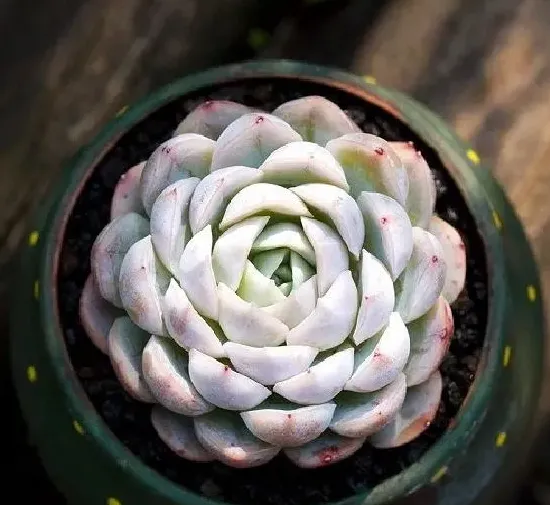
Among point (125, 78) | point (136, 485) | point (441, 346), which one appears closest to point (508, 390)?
point (441, 346)

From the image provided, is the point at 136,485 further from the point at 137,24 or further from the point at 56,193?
the point at 137,24

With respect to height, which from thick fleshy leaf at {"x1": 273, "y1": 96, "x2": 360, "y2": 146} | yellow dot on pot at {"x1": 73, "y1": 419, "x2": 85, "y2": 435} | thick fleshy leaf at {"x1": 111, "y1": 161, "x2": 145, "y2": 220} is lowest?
yellow dot on pot at {"x1": 73, "y1": 419, "x2": 85, "y2": 435}

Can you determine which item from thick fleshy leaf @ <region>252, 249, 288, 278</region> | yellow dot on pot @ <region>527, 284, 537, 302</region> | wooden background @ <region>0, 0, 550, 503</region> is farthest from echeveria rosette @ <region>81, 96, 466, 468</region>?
wooden background @ <region>0, 0, 550, 503</region>

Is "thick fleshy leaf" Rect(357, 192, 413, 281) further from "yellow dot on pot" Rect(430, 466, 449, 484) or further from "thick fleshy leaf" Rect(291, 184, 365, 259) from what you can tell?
"yellow dot on pot" Rect(430, 466, 449, 484)

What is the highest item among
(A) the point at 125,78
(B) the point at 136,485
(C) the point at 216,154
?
(A) the point at 125,78

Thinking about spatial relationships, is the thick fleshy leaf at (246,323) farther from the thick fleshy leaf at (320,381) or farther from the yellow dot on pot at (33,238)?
the yellow dot on pot at (33,238)
